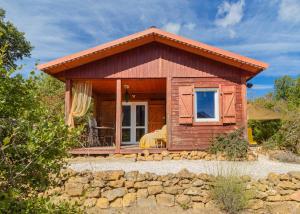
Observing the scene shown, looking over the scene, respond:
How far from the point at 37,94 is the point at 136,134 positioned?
12049 millimetres

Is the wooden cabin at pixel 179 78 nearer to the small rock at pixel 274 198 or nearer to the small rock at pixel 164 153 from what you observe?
the small rock at pixel 164 153

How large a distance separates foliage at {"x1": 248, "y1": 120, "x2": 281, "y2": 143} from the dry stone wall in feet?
29.5

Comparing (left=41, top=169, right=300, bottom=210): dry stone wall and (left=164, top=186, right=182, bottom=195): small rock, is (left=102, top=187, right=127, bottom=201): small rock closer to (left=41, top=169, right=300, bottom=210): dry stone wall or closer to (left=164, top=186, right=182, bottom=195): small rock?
(left=41, top=169, right=300, bottom=210): dry stone wall

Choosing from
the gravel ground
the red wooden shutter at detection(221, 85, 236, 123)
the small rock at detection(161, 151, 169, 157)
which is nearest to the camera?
the gravel ground

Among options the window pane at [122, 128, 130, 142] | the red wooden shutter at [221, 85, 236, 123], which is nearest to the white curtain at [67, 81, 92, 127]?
the window pane at [122, 128, 130, 142]

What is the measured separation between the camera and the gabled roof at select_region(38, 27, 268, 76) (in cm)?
1020

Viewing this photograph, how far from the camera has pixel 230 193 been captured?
618 cm

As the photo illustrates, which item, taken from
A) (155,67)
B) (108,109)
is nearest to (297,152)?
(155,67)

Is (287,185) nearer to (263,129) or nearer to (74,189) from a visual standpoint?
(74,189)

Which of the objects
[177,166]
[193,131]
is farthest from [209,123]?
[177,166]

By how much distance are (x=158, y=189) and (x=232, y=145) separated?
427cm

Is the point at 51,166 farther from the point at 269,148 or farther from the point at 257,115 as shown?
the point at 257,115

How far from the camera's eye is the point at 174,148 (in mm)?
10641

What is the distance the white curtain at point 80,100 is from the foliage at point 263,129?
9.22 m
